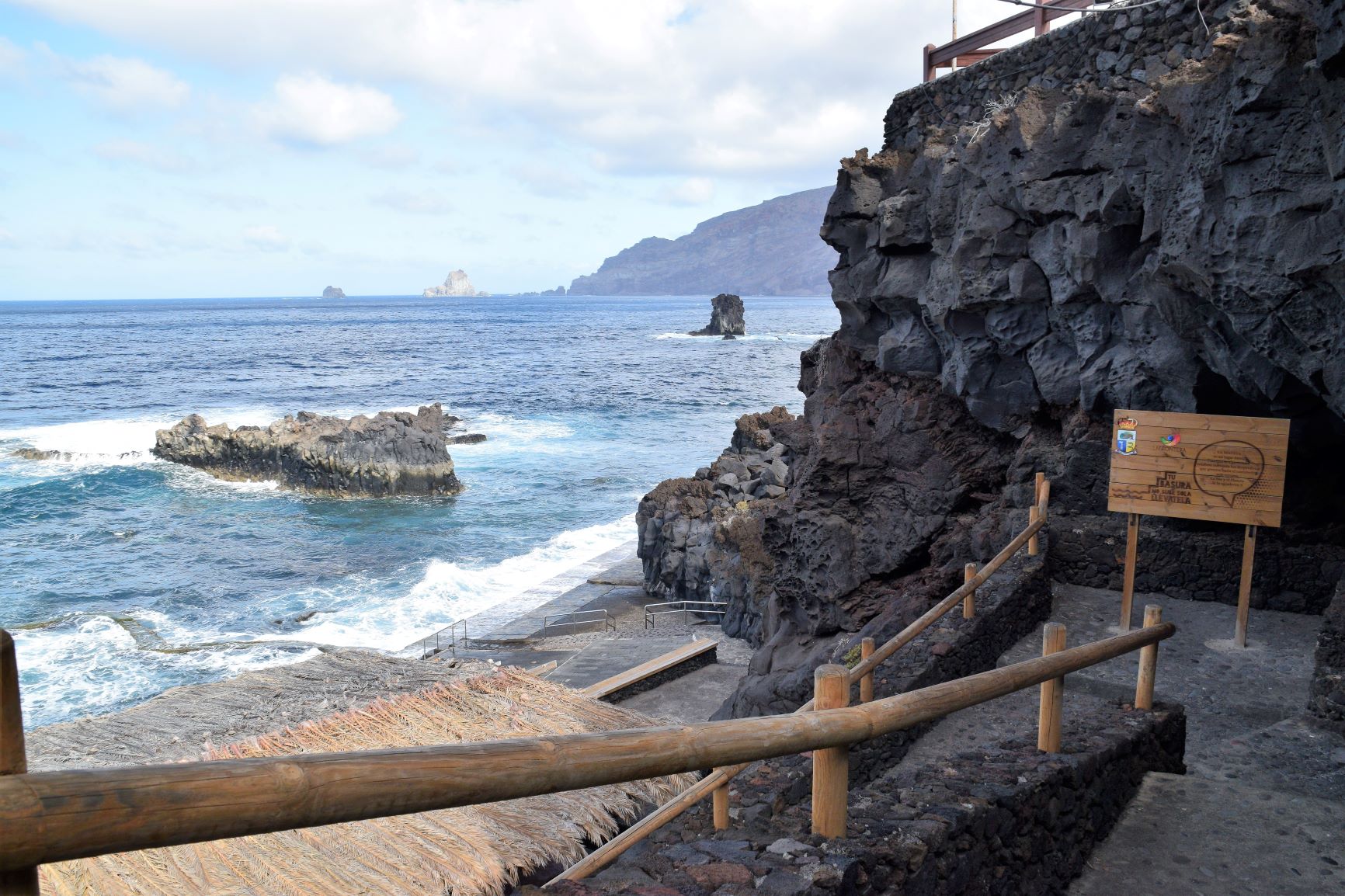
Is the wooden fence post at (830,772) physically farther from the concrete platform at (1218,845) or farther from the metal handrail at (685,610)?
the metal handrail at (685,610)

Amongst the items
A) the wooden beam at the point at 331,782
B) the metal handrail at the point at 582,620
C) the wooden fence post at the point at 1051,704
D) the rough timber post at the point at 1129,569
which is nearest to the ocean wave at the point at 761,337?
the metal handrail at the point at 582,620

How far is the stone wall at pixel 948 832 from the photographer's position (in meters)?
3.53

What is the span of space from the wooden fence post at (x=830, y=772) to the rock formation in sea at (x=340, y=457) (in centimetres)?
3272

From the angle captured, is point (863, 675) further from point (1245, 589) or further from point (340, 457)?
point (340, 457)

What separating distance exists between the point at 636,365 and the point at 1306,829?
7848cm

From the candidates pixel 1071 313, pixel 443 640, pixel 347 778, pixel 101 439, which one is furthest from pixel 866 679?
pixel 101 439

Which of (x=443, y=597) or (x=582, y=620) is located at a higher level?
(x=582, y=620)

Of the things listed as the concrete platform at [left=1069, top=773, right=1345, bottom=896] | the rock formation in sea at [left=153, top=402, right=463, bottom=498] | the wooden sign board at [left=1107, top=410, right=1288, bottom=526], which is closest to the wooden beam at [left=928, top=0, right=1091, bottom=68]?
the wooden sign board at [left=1107, top=410, right=1288, bottom=526]

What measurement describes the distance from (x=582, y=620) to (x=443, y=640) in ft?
10.5

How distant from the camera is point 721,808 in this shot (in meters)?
5.54

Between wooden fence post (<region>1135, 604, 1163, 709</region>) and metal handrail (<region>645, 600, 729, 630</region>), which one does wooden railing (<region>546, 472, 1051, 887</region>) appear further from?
metal handrail (<region>645, 600, 729, 630</region>)

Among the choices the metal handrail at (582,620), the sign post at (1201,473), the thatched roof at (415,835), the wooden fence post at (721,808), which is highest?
the sign post at (1201,473)

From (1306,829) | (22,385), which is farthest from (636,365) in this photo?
(1306,829)

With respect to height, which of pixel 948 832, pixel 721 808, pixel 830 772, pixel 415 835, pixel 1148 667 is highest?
pixel 830 772
